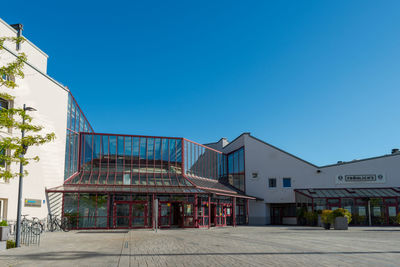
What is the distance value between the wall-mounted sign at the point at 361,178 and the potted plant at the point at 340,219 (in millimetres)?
10377

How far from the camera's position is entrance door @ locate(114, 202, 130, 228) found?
27.6 metres

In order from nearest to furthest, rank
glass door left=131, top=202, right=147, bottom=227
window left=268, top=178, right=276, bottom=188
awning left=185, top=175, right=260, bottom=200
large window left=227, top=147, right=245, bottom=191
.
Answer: glass door left=131, top=202, right=147, bottom=227 → awning left=185, top=175, right=260, bottom=200 → window left=268, top=178, right=276, bottom=188 → large window left=227, top=147, right=245, bottom=191

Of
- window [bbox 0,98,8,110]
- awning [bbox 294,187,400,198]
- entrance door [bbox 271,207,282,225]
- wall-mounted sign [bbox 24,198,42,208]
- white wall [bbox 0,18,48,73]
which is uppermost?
white wall [bbox 0,18,48,73]

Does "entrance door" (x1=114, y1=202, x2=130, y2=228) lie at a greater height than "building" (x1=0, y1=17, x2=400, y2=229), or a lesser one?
lesser

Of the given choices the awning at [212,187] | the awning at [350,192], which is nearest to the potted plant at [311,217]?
the awning at [350,192]

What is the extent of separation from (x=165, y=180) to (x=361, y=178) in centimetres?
1935

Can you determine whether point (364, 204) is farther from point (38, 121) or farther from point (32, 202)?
point (38, 121)

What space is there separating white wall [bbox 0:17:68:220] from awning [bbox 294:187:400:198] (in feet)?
71.6

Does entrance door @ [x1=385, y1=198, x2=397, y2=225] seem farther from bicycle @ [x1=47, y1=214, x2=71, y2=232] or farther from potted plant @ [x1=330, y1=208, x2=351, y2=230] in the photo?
bicycle @ [x1=47, y1=214, x2=71, y2=232]

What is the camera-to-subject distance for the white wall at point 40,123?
21797 mm

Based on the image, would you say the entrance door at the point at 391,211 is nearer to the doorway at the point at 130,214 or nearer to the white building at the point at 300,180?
the white building at the point at 300,180

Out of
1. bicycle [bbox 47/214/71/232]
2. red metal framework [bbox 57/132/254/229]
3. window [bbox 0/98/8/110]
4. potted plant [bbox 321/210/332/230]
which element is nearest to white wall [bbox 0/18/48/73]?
window [bbox 0/98/8/110]

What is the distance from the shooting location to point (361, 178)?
36.5 m

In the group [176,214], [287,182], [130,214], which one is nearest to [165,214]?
[176,214]
